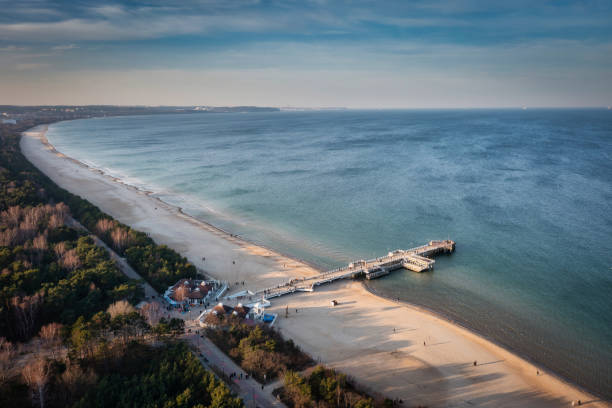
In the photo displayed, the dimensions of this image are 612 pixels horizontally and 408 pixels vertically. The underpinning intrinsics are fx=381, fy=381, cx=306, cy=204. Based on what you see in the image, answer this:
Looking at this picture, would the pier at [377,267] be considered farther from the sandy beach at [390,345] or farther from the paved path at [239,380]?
the paved path at [239,380]

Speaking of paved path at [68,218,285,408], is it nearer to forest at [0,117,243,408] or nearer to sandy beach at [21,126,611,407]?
forest at [0,117,243,408]

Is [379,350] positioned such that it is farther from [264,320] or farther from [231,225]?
[231,225]

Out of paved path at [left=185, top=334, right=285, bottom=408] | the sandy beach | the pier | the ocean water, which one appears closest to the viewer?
paved path at [left=185, top=334, right=285, bottom=408]

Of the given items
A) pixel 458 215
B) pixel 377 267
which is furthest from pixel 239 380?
pixel 458 215

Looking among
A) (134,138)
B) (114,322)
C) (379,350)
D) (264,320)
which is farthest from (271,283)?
(134,138)

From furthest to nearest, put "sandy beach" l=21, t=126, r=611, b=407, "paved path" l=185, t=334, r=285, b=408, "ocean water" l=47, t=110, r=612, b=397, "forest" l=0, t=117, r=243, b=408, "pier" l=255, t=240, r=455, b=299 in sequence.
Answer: "pier" l=255, t=240, r=455, b=299
"ocean water" l=47, t=110, r=612, b=397
"sandy beach" l=21, t=126, r=611, b=407
"paved path" l=185, t=334, r=285, b=408
"forest" l=0, t=117, r=243, b=408

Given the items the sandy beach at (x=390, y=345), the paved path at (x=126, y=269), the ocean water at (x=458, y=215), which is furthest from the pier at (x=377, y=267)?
the paved path at (x=126, y=269)

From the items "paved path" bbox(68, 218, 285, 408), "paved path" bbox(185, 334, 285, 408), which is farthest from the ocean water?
"paved path" bbox(185, 334, 285, 408)

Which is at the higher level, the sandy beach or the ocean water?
the ocean water
